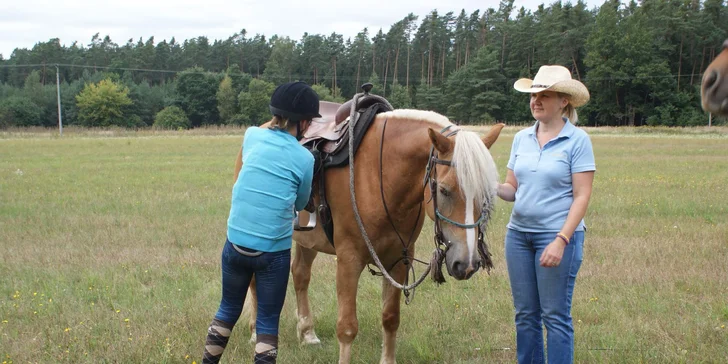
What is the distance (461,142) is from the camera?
346 cm

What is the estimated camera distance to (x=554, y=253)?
329 centimetres

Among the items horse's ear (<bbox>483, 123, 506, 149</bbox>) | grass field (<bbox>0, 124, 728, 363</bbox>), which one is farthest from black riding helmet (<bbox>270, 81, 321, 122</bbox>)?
grass field (<bbox>0, 124, 728, 363</bbox>)

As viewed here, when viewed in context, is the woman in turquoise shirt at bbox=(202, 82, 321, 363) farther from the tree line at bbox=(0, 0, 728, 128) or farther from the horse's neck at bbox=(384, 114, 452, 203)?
the tree line at bbox=(0, 0, 728, 128)

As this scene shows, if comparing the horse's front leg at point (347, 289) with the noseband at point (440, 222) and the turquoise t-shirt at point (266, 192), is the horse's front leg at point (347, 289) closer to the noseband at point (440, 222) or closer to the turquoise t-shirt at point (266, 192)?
the noseband at point (440, 222)

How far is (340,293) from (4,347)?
2.77 metres

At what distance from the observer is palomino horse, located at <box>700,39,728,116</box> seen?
2541mm

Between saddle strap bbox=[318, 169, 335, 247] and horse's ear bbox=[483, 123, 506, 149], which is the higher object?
horse's ear bbox=[483, 123, 506, 149]

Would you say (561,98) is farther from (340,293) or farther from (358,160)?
(340,293)

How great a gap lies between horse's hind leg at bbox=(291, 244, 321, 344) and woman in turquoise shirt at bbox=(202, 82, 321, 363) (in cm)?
161

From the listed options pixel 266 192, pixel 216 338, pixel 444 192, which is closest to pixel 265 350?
pixel 216 338

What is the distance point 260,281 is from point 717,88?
2.62m

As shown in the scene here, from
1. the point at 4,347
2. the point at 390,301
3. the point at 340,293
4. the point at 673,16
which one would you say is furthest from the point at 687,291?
the point at 673,16

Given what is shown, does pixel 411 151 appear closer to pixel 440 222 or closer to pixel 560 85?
pixel 440 222

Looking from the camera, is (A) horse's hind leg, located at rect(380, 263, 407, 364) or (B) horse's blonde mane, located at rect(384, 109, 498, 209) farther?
(A) horse's hind leg, located at rect(380, 263, 407, 364)
